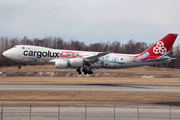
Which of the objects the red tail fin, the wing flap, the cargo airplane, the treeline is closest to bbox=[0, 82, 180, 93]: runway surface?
the cargo airplane

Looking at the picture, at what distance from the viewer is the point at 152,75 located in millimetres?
76188

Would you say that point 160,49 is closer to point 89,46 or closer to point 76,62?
point 76,62

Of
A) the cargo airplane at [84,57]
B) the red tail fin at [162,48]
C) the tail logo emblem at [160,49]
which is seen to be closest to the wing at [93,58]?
the cargo airplane at [84,57]

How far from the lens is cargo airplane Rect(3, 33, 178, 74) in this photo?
48719 millimetres

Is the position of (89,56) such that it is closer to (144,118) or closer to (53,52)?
(53,52)

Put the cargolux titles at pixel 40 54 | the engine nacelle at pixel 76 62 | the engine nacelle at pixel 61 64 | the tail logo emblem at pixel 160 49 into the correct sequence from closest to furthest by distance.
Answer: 1. the engine nacelle at pixel 61 64
2. the engine nacelle at pixel 76 62
3. the cargolux titles at pixel 40 54
4. the tail logo emblem at pixel 160 49

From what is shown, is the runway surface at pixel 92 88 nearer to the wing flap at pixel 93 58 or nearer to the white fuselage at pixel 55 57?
the white fuselage at pixel 55 57

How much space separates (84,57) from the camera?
50094 millimetres

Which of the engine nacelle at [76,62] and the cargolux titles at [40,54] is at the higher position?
the cargolux titles at [40,54]

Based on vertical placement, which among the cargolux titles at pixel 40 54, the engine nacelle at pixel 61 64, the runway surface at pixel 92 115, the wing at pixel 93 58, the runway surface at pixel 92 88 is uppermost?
the cargolux titles at pixel 40 54

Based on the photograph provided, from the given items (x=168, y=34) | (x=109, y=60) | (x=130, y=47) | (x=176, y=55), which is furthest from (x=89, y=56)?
(x=176, y=55)

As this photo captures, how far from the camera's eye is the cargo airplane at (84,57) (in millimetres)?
48719

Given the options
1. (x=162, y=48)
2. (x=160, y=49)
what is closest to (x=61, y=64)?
(x=160, y=49)

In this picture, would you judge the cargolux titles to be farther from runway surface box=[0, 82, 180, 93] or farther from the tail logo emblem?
the tail logo emblem
